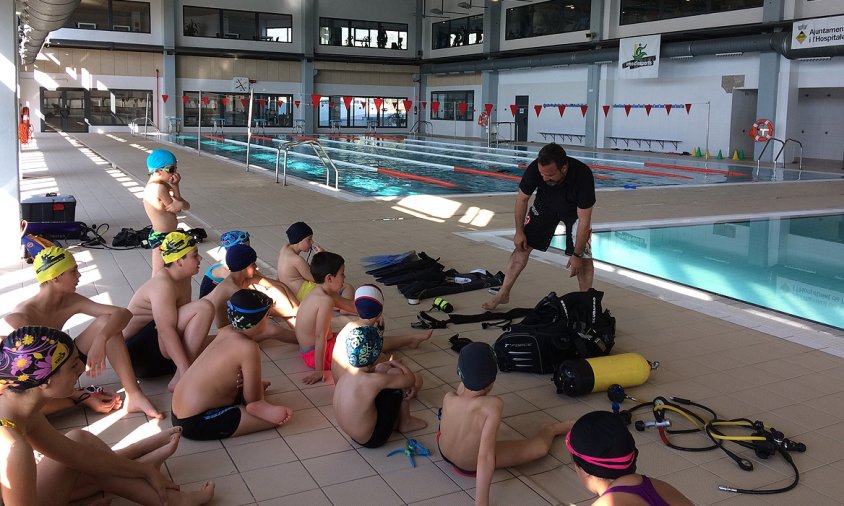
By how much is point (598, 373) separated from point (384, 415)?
1.38 meters

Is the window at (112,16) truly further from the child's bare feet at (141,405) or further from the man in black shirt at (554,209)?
the child's bare feet at (141,405)

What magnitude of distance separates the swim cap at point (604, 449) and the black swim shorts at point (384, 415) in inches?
57.2

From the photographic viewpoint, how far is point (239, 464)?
128 inches

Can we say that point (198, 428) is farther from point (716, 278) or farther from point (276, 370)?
point (716, 278)

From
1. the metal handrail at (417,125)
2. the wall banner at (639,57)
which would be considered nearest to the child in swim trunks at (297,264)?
the wall banner at (639,57)

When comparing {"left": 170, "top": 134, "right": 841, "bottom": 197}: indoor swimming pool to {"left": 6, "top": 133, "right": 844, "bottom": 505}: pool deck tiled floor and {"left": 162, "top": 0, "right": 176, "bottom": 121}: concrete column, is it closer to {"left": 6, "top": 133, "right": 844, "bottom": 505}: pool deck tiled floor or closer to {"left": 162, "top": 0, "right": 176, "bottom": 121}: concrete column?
{"left": 6, "top": 133, "right": 844, "bottom": 505}: pool deck tiled floor

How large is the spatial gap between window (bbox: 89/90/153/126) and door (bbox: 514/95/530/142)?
58.7 feet

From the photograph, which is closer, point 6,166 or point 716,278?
point 6,166

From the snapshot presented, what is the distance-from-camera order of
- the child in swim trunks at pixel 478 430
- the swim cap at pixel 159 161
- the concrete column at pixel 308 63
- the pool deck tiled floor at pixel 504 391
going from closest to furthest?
the child in swim trunks at pixel 478 430, the pool deck tiled floor at pixel 504 391, the swim cap at pixel 159 161, the concrete column at pixel 308 63

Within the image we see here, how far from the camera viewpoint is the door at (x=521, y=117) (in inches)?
1359

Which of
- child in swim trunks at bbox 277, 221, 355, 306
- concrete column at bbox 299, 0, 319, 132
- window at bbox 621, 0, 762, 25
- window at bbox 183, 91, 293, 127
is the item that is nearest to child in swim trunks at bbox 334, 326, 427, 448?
child in swim trunks at bbox 277, 221, 355, 306

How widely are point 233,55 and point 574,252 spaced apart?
35182 mm

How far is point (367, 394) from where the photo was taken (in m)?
3.38

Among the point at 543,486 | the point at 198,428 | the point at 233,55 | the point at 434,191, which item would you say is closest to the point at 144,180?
the point at 434,191
